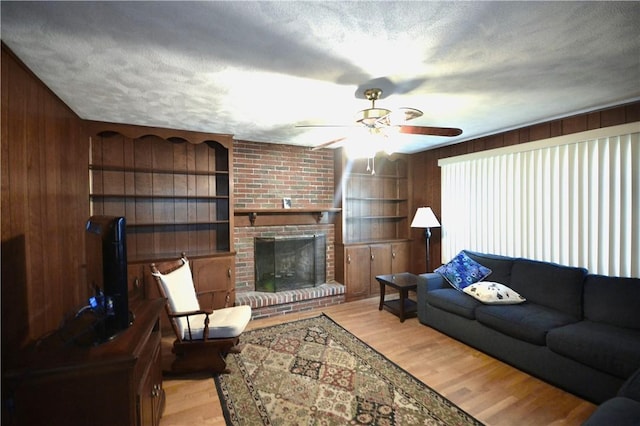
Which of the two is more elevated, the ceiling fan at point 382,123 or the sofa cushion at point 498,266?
the ceiling fan at point 382,123

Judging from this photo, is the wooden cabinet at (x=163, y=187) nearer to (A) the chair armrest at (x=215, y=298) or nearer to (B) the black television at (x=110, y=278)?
(A) the chair armrest at (x=215, y=298)

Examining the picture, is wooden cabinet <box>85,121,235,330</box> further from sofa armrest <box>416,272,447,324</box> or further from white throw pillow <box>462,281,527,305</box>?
white throw pillow <box>462,281,527,305</box>

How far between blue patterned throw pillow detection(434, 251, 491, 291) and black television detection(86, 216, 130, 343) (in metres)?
3.30

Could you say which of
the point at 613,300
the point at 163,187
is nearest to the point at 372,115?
the point at 613,300

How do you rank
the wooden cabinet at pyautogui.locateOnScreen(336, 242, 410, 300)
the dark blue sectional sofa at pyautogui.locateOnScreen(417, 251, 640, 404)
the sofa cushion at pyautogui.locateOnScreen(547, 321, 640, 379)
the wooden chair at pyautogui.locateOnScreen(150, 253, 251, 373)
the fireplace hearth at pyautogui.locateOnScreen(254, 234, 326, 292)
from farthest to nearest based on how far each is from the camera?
the wooden cabinet at pyautogui.locateOnScreen(336, 242, 410, 300) → the fireplace hearth at pyautogui.locateOnScreen(254, 234, 326, 292) → the wooden chair at pyautogui.locateOnScreen(150, 253, 251, 373) → the dark blue sectional sofa at pyautogui.locateOnScreen(417, 251, 640, 404) → the sofa cushion at pyautogui.locateOnScreen(547, 321, 640, 379)

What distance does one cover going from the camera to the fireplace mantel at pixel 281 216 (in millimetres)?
4070

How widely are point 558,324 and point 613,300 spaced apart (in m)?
0.52

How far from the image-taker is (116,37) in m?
1.57

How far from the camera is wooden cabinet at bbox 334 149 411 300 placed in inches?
180

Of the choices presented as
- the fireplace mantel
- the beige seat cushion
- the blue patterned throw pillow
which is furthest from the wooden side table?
the beige seat cushion

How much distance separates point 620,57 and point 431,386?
8.60ft

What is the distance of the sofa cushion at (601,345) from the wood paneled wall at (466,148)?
1905mm

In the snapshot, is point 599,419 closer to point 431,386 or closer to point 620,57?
point 431,386

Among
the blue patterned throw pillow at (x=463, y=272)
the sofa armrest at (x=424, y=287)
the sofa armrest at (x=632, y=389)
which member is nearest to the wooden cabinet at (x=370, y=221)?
the sofa armrest at (x=424, y=287)
